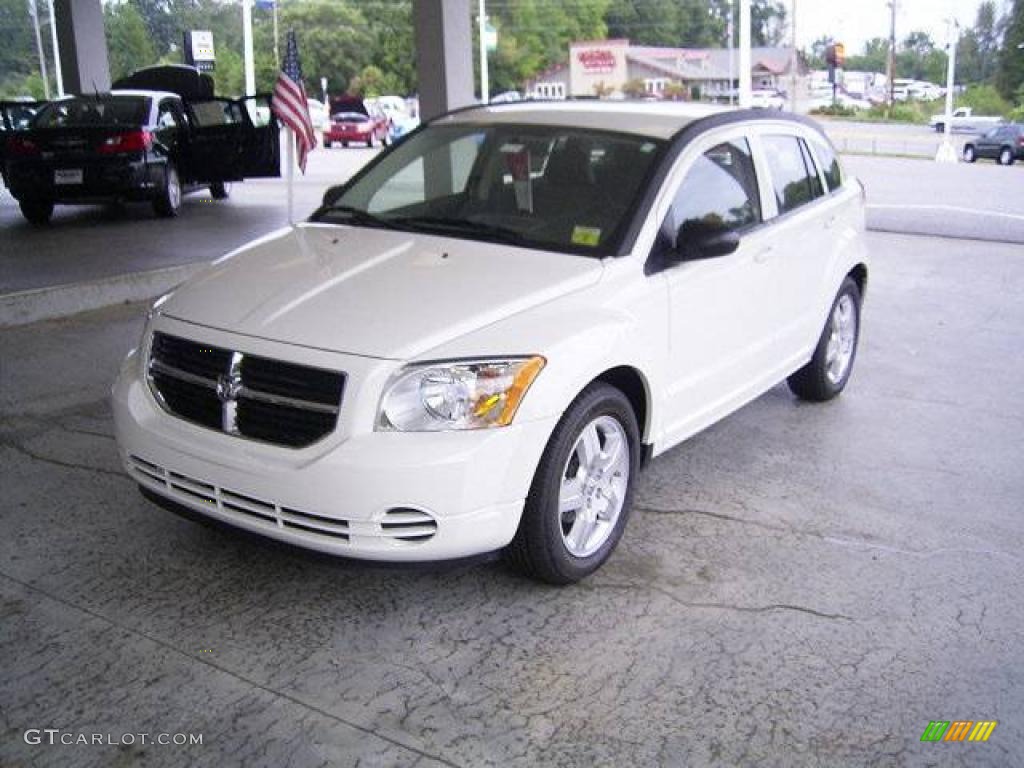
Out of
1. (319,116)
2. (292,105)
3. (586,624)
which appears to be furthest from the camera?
(319,116)

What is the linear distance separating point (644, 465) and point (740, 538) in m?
0.50

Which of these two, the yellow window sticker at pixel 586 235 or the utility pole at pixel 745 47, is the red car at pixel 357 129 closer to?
the utility pole at pixel 745 47

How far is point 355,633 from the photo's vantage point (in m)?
3.59

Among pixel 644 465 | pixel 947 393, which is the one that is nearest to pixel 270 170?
pixel 947 393

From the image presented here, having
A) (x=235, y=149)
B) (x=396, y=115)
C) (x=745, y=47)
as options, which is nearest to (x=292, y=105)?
(x=235, y=149)

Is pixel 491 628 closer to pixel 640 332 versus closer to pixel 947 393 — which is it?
pixel 640 332

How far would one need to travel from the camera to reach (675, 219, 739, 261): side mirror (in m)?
4.29

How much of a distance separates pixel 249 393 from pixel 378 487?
1.99 feet

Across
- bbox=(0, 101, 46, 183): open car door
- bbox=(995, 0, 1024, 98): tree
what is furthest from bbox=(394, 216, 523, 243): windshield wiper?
bbox=(995, 0, 1024, 98): tree

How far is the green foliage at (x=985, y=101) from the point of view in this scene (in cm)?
7075

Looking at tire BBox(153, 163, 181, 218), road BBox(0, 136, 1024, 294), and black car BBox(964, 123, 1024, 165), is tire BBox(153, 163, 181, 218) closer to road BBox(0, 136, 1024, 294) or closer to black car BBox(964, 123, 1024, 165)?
road BBox(0, 136, 1024, 294)

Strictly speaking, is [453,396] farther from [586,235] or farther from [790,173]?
[790,173]

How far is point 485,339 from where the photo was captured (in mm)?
3576

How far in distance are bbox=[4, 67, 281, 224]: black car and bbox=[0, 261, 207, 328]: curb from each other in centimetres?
390
